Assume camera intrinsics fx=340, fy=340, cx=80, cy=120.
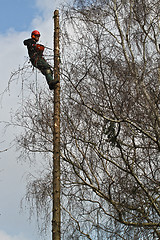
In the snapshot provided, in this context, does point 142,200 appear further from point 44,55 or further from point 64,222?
point 44,55

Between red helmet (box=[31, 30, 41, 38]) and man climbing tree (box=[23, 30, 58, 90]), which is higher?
red helmet (box=[31, 30, 41, 38])

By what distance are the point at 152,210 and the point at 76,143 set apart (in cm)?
182

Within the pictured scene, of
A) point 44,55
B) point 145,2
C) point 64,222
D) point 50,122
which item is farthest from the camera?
point 50,122

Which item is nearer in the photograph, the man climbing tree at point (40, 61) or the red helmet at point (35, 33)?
the man climbing tree at point (40, 61)

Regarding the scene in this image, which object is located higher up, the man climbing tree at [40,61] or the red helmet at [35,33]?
the red helmet at [35,33]

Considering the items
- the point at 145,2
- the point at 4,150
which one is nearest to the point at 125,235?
the point at 4,150

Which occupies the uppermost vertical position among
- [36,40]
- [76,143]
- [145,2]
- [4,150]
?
[145,2]

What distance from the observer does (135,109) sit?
551 cm

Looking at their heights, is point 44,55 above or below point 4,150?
above

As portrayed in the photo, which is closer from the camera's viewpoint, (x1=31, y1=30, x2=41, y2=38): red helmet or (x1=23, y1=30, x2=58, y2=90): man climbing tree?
(x1=23, y1=30, x2=58, y2=90): man climbing tree

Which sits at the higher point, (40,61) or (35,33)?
(35,33)

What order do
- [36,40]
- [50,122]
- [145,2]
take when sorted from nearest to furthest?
1. [36,40]
2. [145,2]
3. [50,122]

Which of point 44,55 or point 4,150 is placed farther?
point 4,150

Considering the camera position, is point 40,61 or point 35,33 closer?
point 40,61
